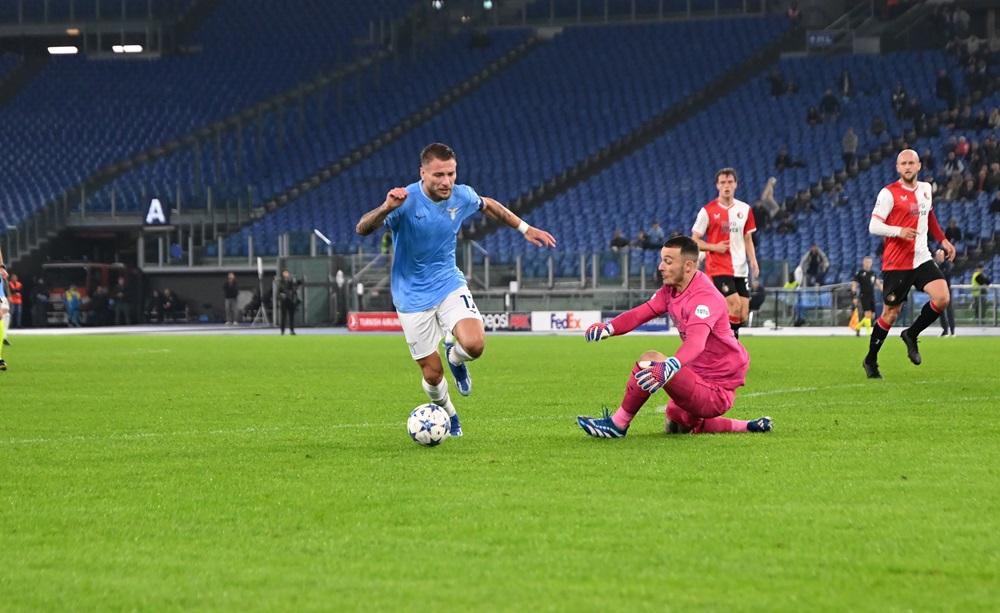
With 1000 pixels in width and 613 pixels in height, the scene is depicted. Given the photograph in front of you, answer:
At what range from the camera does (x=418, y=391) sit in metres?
16.2

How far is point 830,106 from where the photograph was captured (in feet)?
158

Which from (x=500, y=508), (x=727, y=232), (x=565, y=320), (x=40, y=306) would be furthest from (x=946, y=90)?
(x=500, y=508)

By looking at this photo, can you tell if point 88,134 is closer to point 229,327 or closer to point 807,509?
point 229,327

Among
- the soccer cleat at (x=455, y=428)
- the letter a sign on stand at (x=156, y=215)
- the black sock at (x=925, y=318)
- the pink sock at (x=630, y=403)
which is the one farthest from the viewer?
the letter a sign on stand at (x=156, y=215)

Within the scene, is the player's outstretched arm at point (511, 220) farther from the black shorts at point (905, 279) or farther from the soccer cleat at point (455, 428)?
the black shorts at point (905, 279)

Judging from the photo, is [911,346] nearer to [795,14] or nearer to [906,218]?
[906,218]

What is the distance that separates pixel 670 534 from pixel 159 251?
151 feet

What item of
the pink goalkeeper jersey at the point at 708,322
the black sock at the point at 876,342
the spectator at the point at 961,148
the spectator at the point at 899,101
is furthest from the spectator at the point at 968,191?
the pink goalkeeper jersey at the point at 708,322

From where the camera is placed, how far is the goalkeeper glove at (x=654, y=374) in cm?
928

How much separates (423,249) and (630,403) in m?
2.05

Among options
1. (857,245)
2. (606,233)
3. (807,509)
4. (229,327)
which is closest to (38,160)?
(229,327)

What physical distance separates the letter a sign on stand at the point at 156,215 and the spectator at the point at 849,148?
72.2ft

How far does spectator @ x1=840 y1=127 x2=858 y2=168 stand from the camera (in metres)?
45.4

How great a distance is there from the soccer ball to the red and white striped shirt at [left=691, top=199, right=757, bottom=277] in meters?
9.38
